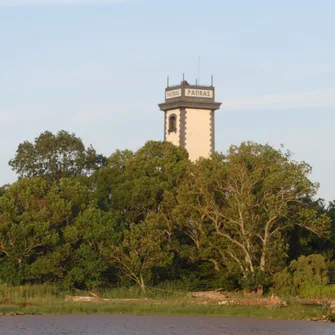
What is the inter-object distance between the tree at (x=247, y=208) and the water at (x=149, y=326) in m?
10.4

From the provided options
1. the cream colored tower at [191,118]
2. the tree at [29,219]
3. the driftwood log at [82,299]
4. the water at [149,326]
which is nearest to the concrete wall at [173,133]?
the cream colored tower at [191,118]

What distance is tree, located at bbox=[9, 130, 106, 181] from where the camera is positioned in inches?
2248

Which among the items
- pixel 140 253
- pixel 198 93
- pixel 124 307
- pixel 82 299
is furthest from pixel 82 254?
pixel 198 93

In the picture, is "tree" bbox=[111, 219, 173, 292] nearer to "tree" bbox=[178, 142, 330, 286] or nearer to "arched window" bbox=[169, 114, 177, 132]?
"tree" bbox=[178, 142, 330, 286]

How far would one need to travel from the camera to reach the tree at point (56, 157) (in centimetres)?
5709

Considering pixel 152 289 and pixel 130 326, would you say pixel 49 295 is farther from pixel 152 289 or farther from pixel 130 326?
pixel 130 326

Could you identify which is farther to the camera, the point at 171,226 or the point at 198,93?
the point at 198,93

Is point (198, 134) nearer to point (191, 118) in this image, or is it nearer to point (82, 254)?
point (191, 118)

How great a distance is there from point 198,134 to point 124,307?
24337mm

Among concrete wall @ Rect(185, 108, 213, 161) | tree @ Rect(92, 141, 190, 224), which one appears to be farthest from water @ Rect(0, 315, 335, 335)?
concrete wall @ Rect(185, 108, 213, 161)

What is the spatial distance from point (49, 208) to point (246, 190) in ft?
34.1

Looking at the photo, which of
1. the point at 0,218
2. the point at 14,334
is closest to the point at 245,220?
the point at 0,218

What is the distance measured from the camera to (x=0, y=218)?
150ft

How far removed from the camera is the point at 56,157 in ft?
188
